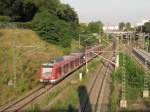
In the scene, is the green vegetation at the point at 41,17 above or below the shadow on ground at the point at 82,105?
above

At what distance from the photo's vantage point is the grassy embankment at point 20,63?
124 feet

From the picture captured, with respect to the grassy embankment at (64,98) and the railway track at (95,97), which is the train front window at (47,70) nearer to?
the grassy embankment at (64,98)

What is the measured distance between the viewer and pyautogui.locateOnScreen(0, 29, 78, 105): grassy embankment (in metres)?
37.7

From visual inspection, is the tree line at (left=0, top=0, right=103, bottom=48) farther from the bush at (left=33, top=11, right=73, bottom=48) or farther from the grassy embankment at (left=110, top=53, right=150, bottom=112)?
the grassy embankment at (left=110, top=53, right=150, bottom=112)

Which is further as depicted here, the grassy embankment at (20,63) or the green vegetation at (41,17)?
the green vegetation at (41,17)

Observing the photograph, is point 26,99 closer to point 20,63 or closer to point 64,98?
point 64,98

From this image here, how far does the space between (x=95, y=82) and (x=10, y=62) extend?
11558 millimetres

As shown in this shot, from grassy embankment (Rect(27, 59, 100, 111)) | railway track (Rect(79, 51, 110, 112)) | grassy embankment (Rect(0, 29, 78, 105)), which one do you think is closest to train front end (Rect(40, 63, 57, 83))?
grassy embankment (Rect(27, 59, 100, 111))

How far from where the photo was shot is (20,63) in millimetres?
48469

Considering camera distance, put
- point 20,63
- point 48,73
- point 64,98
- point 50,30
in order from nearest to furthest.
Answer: point 64,98 → point 48,73 → point 20,63 → point 50,30

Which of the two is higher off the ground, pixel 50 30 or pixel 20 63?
pixel 50 30

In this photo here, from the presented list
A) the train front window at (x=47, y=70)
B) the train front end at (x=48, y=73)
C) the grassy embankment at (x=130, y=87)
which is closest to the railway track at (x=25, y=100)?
the train front end at (x=48, y=73)

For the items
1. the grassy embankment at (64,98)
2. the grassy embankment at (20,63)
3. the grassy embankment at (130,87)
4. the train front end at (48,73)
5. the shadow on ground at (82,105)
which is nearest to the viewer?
the shadow on ground at (82,105)

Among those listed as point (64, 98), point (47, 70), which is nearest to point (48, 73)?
point (47, 70)
